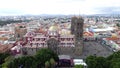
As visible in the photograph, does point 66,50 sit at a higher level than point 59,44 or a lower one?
lower

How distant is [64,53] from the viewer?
41.7m

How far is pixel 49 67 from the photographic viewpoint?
1252 inches

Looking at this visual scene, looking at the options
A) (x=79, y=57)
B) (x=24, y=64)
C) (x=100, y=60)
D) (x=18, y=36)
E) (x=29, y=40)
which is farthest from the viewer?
(x=18, y=36)

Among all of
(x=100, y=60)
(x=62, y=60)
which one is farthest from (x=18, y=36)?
(x=100, y=60)

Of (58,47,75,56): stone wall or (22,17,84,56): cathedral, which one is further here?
(58,47,75,56): stone wall

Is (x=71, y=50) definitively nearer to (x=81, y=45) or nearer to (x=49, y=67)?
(x=81, y=45)

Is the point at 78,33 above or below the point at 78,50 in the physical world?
above

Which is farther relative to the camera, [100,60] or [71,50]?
[71,50]

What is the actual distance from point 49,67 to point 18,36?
104 feet

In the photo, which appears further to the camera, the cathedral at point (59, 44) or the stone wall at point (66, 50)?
the stone wall at point (66, 50)

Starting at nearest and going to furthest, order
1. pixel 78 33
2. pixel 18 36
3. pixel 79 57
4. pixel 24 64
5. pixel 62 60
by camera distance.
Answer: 1. pixel 24 64
2. pixel 62 60
3. pixel 79 57
4. pixel 78 33
5. pixel 18 36

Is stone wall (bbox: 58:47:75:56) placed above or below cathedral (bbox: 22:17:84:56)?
below

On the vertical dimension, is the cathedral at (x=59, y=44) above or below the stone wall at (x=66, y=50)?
above

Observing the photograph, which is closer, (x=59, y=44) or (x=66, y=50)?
(x=59, y=44)
